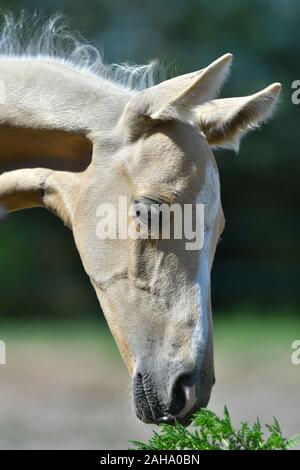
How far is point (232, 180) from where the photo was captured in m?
13.4

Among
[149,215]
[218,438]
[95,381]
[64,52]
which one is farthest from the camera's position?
[95,381]

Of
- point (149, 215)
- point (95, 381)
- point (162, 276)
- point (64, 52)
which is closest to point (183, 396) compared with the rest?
point (162, 276)

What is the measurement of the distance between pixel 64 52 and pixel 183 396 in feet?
4.92

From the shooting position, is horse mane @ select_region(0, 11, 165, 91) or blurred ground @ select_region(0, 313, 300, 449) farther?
blurred ground @ select_region(0, 313, 300, 449)

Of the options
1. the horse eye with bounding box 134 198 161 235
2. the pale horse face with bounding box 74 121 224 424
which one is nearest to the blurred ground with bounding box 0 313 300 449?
the pale horse face with bounding box 74 121 224 424

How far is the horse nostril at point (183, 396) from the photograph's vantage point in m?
2.85

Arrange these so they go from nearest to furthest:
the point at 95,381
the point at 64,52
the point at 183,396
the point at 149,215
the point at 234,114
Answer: the point at 183,396
the point at 149,215
the point at 234,114
the point at 64,52
the point at 95,381

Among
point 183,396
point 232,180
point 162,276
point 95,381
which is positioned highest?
point 232,180

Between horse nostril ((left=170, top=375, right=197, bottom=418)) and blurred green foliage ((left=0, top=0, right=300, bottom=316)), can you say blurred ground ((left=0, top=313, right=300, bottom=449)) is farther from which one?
horse nostril ((left=170, top=375, right=197, bottom=418))

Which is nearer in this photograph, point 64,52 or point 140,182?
point 140,182

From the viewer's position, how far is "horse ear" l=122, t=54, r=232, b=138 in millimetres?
2969

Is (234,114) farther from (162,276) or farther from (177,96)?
(162,276)

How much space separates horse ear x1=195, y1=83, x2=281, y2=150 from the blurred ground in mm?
3245

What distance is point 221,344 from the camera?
35.6ft
